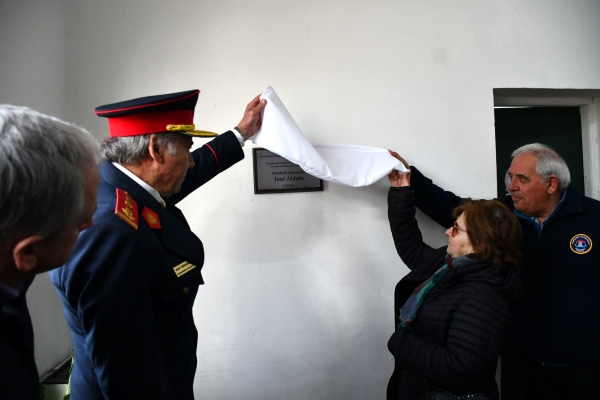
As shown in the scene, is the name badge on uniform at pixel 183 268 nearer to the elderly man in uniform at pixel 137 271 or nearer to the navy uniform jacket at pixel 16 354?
the elderly man in uniform at pixel 137 271

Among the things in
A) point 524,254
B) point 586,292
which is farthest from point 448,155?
point 586,292

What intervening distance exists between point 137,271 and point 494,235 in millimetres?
1257

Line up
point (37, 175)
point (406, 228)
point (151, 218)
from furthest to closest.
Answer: point (406, 228), point (151, 218), point (37, 175)

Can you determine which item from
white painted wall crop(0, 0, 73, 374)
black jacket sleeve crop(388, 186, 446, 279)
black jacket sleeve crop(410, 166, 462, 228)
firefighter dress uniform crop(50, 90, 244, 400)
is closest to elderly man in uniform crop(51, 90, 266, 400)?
firefighter dress uniform crop(50, 90, 244, 400)

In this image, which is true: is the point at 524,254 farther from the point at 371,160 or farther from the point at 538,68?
the point at 538,68

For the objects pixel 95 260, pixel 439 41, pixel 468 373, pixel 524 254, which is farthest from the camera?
pixel 439 41

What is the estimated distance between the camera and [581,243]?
73.2 inches

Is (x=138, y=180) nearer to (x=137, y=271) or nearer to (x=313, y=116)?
(x=137, y=271)

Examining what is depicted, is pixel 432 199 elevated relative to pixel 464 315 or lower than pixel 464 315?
elevated

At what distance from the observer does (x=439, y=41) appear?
2102 mm

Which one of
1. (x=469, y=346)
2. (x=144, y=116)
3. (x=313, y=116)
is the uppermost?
(x=313, y=116)

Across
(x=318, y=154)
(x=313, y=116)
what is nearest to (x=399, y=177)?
(x=318, y=154)

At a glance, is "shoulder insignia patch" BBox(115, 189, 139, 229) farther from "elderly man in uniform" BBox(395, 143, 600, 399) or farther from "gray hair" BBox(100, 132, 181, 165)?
"elderly man in uniform" BBox(395, 143, 600, 399)

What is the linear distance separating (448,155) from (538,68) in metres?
0.72
